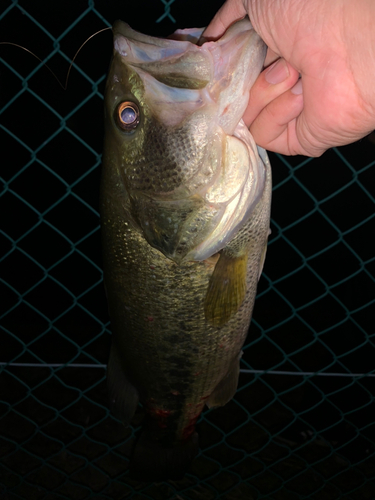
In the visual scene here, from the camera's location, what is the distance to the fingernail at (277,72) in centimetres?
132

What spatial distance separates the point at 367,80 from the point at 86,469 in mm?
3903

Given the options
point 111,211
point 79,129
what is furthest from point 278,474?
point 79,129

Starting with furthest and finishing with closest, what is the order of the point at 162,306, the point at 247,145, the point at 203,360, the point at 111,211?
1. the point at 203,360
2. the point at 162,306
3. the point at 111,211
4. the point at 247,145

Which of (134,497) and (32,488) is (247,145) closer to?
(134,497)

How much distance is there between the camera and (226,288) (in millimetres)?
1557

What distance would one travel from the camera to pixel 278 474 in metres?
3.66

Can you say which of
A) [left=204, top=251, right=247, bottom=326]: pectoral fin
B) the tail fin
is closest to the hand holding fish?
[left=204, top=251, right=247, bottom=326]: pectoral fin

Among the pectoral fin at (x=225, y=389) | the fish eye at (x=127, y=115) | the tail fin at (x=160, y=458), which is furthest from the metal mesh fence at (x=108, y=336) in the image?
the fish eye at (x=127, y=115)

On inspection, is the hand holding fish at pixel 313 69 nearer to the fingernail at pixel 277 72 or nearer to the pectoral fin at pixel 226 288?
the fingernail at pixel 277 72

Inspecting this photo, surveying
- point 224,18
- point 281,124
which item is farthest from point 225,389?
point 224,18

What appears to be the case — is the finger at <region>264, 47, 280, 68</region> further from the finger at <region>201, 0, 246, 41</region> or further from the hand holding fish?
the finger at <region>201, 0, 246, 41</region>

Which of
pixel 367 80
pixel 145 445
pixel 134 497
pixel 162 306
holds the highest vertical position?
pixel 367 80

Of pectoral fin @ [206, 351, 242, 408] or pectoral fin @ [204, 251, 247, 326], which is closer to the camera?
pectoral fin @ [204, 251, 247, 326]

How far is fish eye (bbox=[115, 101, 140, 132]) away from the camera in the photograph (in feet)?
4.23
